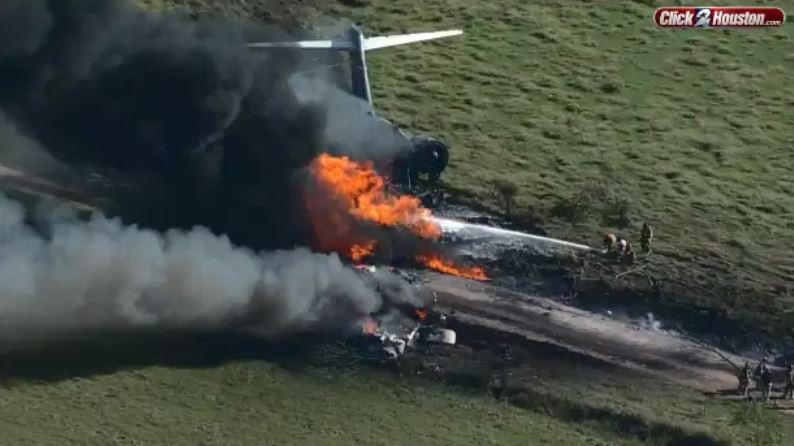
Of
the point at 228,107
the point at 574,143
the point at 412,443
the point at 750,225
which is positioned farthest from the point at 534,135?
the point at 412,443

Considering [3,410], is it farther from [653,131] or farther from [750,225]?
[653,131]

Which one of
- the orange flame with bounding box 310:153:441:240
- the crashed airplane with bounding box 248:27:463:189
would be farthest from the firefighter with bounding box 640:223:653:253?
the crashed airplane with bounding box 248:27:463:189

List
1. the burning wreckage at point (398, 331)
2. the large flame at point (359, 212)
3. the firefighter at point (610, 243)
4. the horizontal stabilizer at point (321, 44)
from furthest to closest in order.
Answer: the horizontal stabilizer at point (321, 44)
the firefighter at point (610, 243)
the large flame at point (359, 212)
the burning wreckage at point (398, 331)

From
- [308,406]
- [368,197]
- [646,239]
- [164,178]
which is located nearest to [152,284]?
A: [164,178]

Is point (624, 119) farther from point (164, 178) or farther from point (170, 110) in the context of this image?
point (170, 110)

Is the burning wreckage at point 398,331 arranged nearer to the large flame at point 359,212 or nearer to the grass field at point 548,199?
the grass field at point 548,199

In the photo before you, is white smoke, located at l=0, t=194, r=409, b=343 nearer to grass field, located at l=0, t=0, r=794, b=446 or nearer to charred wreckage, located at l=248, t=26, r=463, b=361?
charred wreckage, located at l=248, t=26, r=463, b=361

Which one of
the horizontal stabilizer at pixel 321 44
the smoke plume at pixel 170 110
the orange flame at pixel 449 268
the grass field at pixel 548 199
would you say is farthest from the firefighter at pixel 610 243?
the horizontal stabilizer at pixel 321 44
